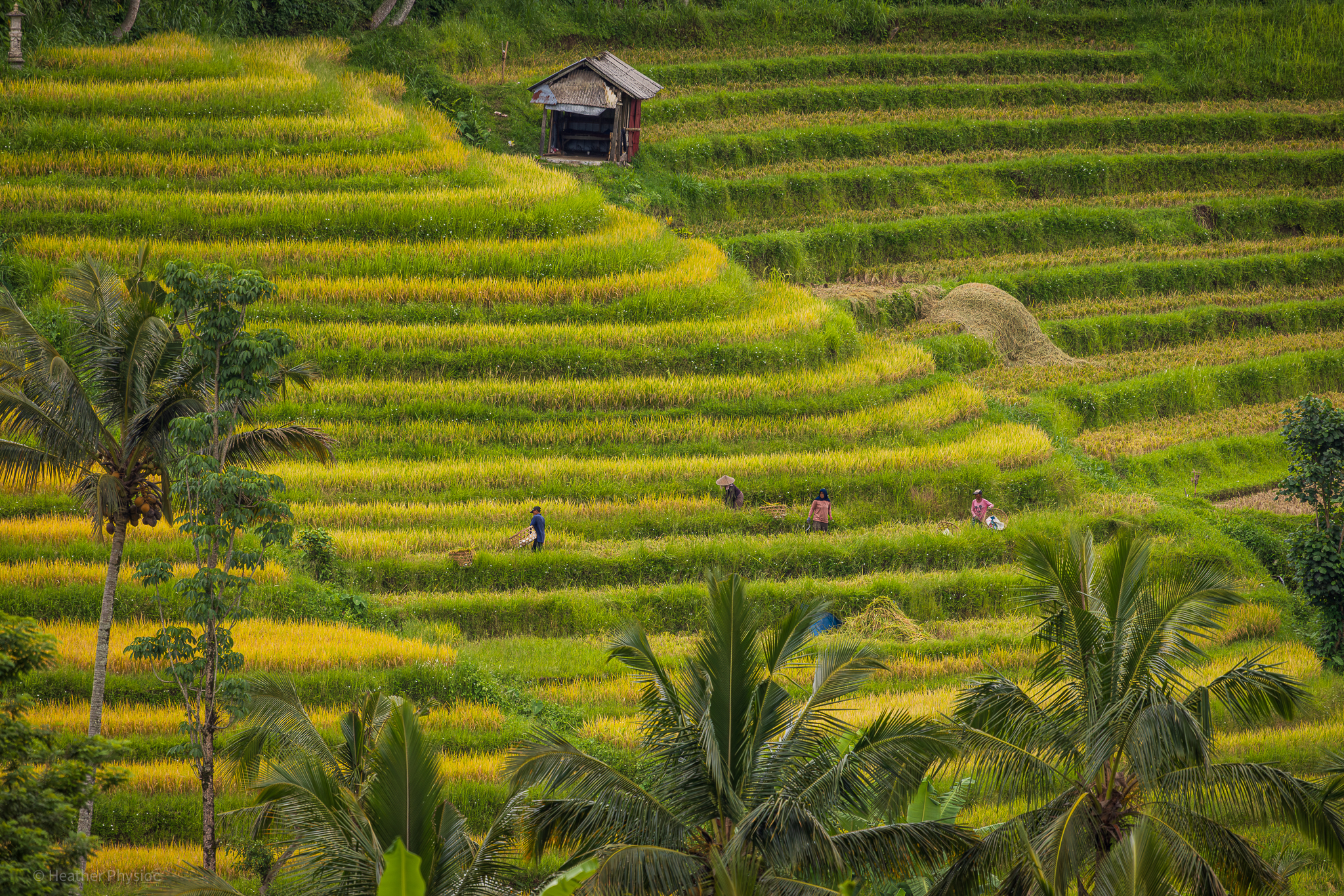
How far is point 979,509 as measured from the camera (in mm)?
22703

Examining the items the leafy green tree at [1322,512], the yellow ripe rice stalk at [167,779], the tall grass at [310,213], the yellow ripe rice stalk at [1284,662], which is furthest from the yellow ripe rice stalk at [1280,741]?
the tall grass at [310,213]

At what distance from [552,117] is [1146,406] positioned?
1790cm

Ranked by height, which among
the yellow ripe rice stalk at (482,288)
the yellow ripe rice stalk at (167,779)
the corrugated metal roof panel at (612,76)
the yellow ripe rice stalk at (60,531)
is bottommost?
the yellow ripe rice stalk at (167,779)

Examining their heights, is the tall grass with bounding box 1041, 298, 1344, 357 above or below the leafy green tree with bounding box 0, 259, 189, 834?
above

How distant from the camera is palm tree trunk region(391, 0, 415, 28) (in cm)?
3738

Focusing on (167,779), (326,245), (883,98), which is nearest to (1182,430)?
(883,98)

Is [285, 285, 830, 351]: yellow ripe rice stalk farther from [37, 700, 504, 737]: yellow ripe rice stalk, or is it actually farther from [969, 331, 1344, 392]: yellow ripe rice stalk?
[37, 700, 504, 737]: yellow ripe rice stalk

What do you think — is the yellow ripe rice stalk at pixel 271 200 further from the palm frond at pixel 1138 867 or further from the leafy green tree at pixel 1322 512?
the palm frond at pixel 1138 867

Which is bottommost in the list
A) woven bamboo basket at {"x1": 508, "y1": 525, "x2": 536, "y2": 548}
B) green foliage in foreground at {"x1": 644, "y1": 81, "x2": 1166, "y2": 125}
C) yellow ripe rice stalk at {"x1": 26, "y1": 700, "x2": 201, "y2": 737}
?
yellow ripe rice stalk at {"x1": 26, "y1": 700, "x2": 201, "y2": 737}

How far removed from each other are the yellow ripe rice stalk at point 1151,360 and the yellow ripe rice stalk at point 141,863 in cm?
2140

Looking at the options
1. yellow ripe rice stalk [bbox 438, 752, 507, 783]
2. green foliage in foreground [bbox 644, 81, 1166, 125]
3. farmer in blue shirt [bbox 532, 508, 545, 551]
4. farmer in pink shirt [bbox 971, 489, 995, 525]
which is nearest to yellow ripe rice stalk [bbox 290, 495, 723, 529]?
farmer in blue shirt [bbox 532, 508, 545, 551]

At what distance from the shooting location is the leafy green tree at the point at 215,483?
11961 millimetres

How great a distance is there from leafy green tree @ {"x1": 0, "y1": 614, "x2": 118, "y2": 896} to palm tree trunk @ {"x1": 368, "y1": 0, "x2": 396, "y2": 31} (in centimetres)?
3137

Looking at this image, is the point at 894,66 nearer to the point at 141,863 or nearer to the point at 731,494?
the point at 731,494
